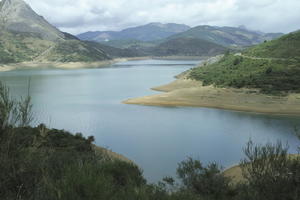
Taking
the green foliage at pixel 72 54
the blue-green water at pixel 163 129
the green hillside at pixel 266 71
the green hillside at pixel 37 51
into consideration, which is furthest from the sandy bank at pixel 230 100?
the green foliage at pixel 72 54

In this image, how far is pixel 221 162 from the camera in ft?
80.3

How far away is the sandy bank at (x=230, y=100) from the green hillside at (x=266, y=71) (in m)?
2.51

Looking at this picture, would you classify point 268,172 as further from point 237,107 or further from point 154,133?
point 237,107

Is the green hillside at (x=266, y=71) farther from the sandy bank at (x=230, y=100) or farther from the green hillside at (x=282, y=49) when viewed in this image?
the sandy bank at (x=230, y=100)

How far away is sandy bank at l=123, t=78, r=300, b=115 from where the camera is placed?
47.3m

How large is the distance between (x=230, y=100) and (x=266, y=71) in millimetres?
12642

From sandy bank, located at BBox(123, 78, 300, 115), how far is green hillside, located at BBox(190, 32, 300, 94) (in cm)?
251

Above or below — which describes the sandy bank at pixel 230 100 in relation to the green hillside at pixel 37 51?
below

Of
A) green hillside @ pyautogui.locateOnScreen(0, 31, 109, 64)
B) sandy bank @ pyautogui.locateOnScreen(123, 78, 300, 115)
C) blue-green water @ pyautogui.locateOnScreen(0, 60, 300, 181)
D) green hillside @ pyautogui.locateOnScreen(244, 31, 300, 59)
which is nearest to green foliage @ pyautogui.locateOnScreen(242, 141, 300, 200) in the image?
blue-green water @ pyautogui.locateOnScreen(0, 60, 300, 181)

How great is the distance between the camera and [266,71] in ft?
196

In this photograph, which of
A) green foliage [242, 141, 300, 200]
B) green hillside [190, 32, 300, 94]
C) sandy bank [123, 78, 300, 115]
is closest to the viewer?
→ green foliage [242, 141, 300, 200]

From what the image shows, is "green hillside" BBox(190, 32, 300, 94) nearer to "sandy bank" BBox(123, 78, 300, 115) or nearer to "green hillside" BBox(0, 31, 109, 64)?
"sandy bank" BBox(123, 78, 300, 115)

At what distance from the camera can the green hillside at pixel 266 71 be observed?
179ft

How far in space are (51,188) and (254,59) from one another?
233ft
